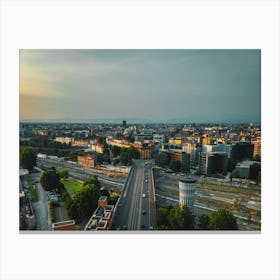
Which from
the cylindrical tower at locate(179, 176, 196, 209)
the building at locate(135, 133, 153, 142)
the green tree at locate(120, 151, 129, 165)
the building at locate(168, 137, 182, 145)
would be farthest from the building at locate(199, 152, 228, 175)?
the cylindrical tower at locate(179, 176, 196, 209)

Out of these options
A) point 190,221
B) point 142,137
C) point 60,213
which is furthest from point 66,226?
point 142,137

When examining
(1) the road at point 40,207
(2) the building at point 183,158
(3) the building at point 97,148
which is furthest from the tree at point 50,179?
(2) the building at point 183,158

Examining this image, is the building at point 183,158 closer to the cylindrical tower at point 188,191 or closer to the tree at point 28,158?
the cylindrical tower at point 188,191

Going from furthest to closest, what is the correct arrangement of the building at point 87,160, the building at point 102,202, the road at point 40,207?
the building at point 87,160 → the building at point 102,202 → the road at point 40,207

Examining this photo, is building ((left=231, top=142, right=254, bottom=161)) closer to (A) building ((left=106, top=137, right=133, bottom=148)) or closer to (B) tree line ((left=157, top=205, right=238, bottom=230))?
(B) tree line ((left=157, top=205, right=238, bottom=230))

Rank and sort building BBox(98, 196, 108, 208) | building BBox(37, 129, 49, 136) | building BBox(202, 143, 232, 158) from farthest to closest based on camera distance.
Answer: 1. building BBox(202, 143, 232, 158)
2. building BBox(37, 129, 49, 136)
3. building BBox(98, 196, 108, 208)

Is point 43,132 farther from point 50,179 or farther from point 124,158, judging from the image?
point 124,158
